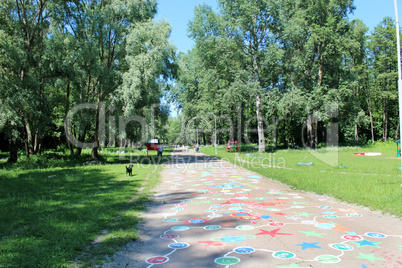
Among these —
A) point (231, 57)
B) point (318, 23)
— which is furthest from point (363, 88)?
point (231, 57)

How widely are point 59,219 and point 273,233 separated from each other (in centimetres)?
463

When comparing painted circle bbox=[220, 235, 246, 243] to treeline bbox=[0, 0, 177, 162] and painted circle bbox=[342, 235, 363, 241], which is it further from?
treeline bbox=[0, 0, 177, 162]

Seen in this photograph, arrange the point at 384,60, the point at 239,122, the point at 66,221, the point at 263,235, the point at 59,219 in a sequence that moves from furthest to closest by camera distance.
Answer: the point at 239,122
the point at 384,60
the point at 59,219
the point at 66,221
the point at 263,235

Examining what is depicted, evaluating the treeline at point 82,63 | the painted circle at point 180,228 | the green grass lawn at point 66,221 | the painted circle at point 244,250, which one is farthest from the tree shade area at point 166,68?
the painted circle at point 244,250

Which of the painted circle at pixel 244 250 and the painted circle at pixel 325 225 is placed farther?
the painted circle at pixel 325 225

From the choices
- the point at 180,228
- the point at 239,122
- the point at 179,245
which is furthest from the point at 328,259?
the point at 239,122

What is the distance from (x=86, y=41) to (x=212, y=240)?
72.2ft

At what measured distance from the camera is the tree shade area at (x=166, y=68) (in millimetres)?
21922

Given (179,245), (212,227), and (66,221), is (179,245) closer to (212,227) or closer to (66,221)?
(212,227)

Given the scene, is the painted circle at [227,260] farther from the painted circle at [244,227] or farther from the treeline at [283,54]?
the treeline at [283,54]

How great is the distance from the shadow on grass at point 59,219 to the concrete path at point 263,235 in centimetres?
68

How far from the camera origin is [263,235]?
5414 millimetres

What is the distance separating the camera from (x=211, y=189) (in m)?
10.9

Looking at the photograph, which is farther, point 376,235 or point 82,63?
point 82,63
